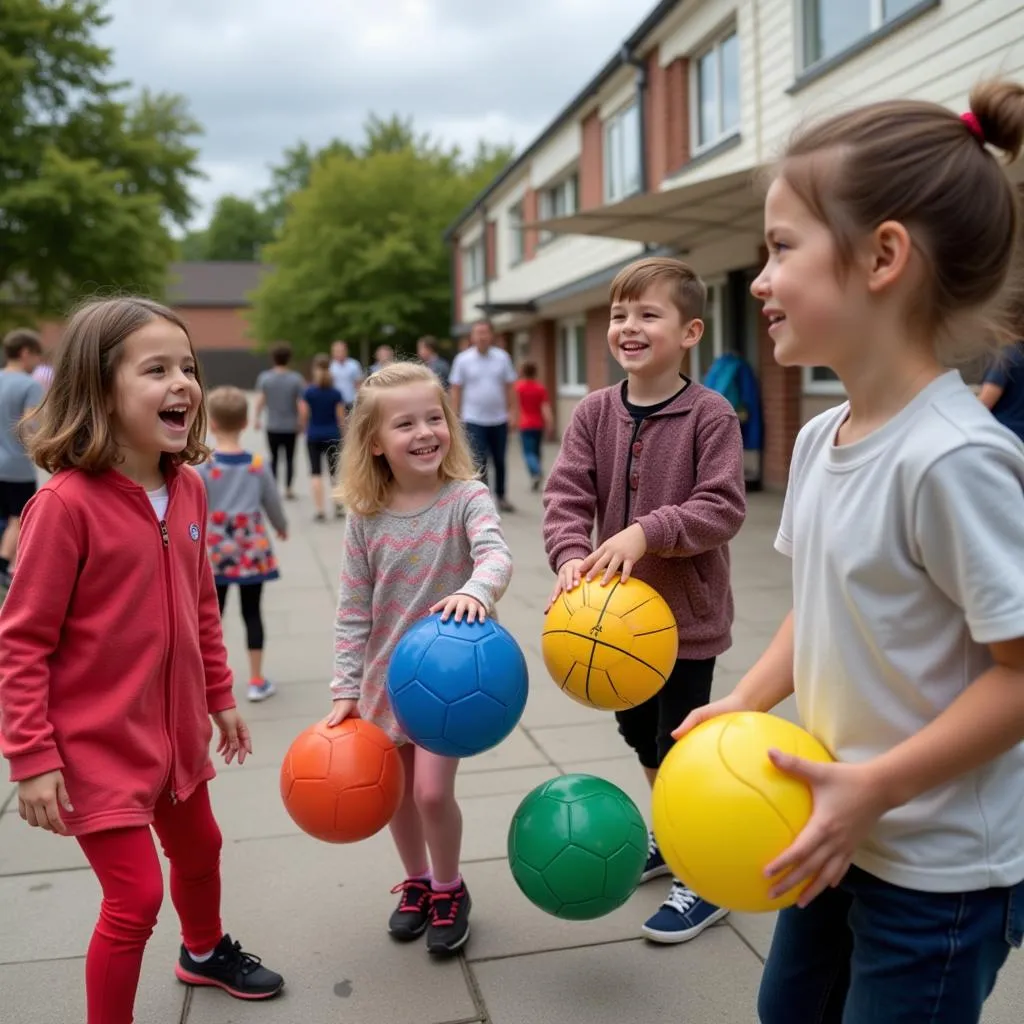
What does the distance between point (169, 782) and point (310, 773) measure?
1.21 feet

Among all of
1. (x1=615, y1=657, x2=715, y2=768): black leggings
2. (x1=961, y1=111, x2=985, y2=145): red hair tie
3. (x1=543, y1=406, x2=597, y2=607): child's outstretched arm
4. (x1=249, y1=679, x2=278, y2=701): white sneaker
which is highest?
(x1=961, y1=111, x2=985, y2=145): red hair tie

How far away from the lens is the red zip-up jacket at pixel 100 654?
7.63 ft

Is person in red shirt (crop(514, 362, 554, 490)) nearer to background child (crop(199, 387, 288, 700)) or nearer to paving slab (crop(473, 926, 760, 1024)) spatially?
background child (crop(199, 387, 288, 700))

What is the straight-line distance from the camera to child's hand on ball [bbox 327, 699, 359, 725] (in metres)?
2.92

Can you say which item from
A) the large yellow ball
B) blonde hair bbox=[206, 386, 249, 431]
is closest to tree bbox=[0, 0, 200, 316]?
blonde hair bbox=[206, 386, 249, 431]

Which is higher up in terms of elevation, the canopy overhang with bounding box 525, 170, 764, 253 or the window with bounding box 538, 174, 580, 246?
the window with bounding box 538, 174, 580, 246

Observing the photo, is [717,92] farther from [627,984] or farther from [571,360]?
[627,984]

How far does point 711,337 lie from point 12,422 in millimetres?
9646

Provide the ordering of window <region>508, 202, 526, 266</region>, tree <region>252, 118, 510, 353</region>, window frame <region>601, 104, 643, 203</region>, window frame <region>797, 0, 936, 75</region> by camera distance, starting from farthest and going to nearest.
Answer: tree <region>252, 118, 510, 353</region> < window <region>508, 202, 526, 266</region> < window frame <region>601, 104, 643, 203</region> < window frame <region>797, 0, 936, 75</region>

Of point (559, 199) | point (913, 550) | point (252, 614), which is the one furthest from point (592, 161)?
point (913, 550)

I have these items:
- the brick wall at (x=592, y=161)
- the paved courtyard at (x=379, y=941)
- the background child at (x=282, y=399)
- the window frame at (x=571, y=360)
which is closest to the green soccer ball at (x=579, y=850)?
the paved courtyard at (x=379, y=941)

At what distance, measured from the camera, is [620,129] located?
17.4 m

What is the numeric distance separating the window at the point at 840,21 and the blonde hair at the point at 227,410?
21.7 feet

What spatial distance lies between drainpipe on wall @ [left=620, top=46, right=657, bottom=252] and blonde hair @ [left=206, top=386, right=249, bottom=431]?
9.95m
